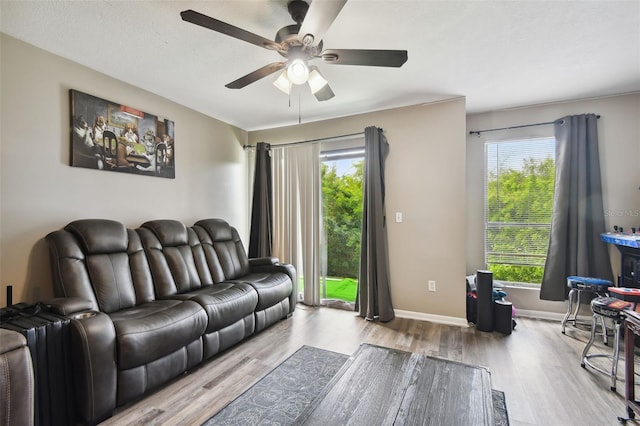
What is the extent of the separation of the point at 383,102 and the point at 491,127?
1521mm

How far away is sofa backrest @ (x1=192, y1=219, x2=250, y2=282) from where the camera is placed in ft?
10.8

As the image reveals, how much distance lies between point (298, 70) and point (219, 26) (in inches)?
19.9

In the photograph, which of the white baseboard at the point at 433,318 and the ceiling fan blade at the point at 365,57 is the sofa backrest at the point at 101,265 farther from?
the white baseboard at the point at 433,318

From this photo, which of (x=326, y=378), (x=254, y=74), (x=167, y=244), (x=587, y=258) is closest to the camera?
(x=254, y=74)

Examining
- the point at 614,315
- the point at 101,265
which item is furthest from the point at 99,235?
the point at 614,315

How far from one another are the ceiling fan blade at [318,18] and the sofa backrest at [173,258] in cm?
236

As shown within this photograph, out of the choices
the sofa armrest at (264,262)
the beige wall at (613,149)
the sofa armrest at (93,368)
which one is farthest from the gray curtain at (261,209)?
the beige wall at (613,149)

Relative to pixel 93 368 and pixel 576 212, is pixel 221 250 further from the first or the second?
pixel 576 212

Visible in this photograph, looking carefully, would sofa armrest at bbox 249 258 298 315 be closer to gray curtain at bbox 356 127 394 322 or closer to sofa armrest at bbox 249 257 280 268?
sofa armrest at bbox 249 257 280 268

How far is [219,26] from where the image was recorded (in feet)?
4.89

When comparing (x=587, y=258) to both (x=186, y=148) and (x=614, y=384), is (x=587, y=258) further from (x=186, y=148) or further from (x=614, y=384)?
(x=186, y=148)

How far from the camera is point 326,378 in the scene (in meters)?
2.19

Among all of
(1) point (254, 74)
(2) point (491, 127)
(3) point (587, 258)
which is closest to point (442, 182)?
(2) point (491, 127)

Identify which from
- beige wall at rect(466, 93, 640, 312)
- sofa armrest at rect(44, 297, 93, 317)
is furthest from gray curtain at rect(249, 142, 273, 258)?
beige wall at rect(466, 93, 640, 312)
